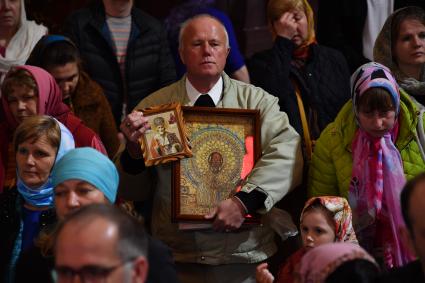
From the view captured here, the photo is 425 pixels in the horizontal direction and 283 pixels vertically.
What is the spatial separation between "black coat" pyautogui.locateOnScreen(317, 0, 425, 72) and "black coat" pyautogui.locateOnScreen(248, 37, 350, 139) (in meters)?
0.61

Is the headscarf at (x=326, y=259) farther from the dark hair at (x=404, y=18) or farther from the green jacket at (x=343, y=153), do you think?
the dark hair at (x=404, y=18)

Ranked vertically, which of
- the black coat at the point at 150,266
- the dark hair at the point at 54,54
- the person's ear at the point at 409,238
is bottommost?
the black coat at the point at 150,266

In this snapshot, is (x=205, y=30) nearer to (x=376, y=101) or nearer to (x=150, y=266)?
(x=376, y=101)

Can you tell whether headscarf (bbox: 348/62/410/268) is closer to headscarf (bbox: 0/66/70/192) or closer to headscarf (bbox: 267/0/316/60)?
headscarf (bbox: 267/0/316/60)

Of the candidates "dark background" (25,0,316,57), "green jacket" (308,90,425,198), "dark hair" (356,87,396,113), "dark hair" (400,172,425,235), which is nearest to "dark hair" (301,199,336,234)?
"green jacket" (308,90,425,198)

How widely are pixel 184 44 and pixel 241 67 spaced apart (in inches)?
41.5

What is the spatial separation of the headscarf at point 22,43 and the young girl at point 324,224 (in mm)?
2422

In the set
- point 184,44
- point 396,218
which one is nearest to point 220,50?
point 184,44

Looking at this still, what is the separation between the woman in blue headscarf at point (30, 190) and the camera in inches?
219

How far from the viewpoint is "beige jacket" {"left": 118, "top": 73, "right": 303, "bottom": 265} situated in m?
5.77

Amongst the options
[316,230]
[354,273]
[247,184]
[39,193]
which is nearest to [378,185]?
[316,230]

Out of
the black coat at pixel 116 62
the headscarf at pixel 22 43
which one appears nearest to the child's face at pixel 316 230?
the black coat at pixel 116 62

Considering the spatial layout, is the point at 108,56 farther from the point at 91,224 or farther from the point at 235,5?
the point at 91,224

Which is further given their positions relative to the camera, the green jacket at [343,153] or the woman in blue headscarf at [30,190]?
the green jacket at [343,153]
